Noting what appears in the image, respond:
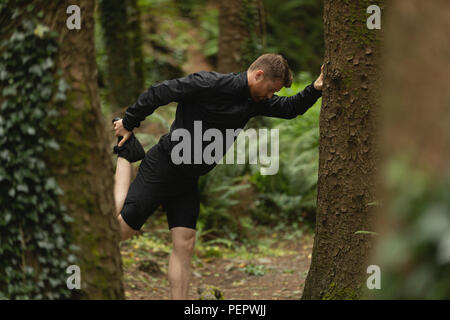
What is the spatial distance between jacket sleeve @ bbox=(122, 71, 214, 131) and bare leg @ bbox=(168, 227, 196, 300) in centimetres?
114

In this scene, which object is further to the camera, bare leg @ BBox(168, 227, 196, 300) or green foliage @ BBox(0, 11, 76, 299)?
bare leg @ BBox(168, 227, 196, 300)

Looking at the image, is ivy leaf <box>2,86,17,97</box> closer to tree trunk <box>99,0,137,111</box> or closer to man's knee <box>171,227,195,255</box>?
man's knee <box>171,227,195,255</box>

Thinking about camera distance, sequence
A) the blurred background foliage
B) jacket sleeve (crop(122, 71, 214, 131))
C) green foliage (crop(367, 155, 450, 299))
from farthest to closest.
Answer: the blurred background foliage < jacket sleeve (crop(122, 71, 214, 131)) < green foliage (crop(367, 155, 450, 299))

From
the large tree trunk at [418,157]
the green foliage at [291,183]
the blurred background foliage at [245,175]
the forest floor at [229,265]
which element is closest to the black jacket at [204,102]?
the forest floor at [229,265]

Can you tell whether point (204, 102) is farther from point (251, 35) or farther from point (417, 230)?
point (251, 35)

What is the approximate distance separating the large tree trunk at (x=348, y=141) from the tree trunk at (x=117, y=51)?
22.1 feet

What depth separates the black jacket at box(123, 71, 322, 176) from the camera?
4.48m

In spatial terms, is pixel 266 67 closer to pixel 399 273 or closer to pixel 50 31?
pixel 50 31

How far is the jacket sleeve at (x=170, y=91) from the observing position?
4.46 m

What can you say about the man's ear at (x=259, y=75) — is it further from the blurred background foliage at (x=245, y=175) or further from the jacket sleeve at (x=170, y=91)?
the blurred background foliage at (x=245, y=175)

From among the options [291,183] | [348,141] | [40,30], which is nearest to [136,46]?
[291,183]

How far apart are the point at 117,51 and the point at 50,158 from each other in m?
7.60

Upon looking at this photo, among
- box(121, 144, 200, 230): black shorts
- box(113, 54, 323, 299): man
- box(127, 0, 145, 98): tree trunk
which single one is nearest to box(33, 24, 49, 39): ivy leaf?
box(113, 54, 323, 299): man
